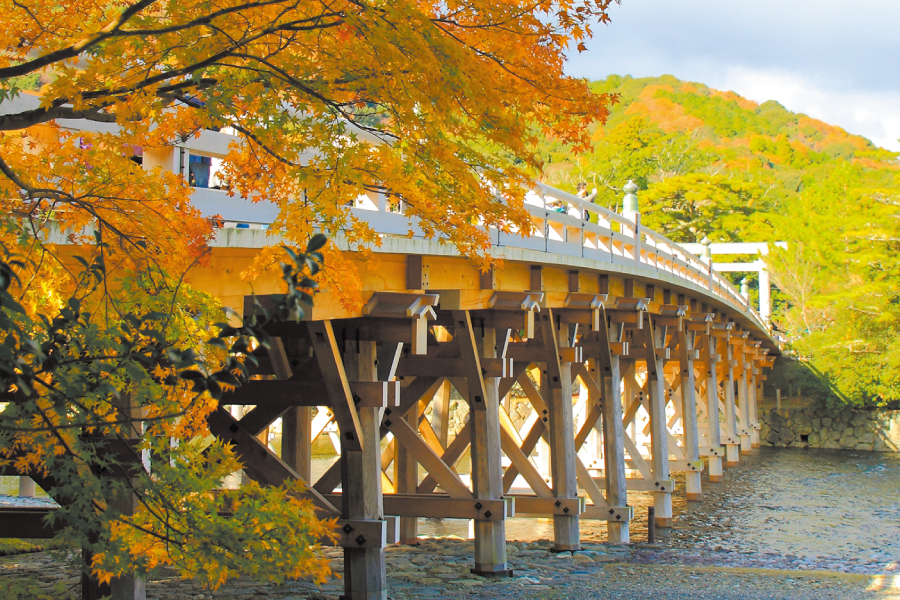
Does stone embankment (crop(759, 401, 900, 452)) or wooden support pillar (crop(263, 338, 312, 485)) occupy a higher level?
wooden support pillar (crop(263, 338, 312, 485))

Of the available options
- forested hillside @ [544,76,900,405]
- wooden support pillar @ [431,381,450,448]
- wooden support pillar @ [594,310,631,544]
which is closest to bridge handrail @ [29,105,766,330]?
forested hillside @ [544,76,900,405]

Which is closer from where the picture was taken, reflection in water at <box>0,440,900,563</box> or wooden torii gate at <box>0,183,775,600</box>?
wooden torii gate at <box>0,183,775,600</box>

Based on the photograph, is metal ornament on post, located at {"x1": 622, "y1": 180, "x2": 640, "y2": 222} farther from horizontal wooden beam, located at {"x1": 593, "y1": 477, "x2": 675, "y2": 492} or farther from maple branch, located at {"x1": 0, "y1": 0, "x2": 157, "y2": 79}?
maple branch, located at {"x1": 0, "y1": 0, "x2": 157, "y2": 79}

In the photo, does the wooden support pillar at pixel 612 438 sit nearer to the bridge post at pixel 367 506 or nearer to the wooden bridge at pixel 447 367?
the wooden bridge at pixel 447 367

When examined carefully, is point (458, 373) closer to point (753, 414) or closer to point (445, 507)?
point (445, 507)

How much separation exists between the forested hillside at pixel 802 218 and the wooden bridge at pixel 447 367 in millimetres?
1764

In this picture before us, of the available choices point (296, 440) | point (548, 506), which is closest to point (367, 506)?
point (296, 440)

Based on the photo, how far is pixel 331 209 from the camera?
3734 mm

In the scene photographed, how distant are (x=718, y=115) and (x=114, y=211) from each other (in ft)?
311

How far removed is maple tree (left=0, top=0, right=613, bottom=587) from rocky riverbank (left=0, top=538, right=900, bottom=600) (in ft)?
13.3

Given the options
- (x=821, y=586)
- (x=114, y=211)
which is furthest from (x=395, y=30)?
(x=821, y=586)

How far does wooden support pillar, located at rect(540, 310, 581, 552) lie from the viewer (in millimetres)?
9828

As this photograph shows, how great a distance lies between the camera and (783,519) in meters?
15.3

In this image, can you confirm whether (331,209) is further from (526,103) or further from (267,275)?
(267,275)
